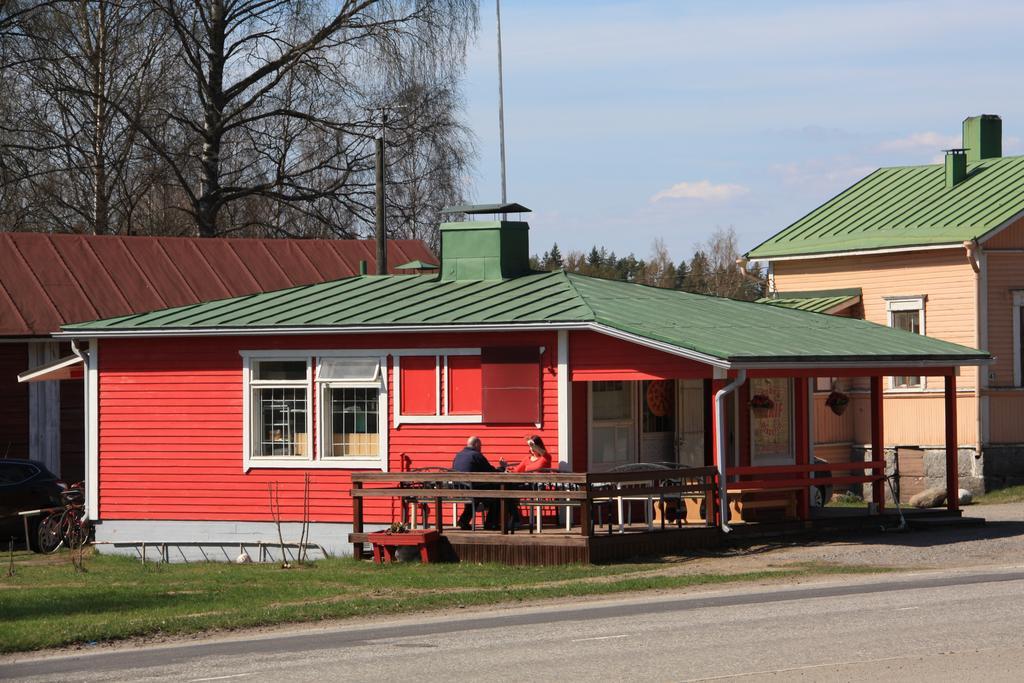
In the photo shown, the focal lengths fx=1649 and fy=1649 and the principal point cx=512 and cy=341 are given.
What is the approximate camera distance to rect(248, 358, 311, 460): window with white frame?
2528cm

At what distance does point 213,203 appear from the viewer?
1700 inches

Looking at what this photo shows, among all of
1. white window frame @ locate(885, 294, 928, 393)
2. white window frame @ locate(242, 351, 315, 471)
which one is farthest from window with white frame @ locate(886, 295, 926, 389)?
white window frame @ locate(242, 351, 315, 471)

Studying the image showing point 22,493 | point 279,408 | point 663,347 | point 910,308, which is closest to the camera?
point 663,347

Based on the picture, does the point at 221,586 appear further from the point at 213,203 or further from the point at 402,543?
the point at 213,203

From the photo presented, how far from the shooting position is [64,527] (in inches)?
1086

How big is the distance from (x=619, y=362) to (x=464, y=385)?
99.6 inches

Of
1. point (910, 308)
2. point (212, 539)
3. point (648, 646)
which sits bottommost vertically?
point (648, 646)

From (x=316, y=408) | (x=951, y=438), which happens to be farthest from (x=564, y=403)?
(x=951, y=438)

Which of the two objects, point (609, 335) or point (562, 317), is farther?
point (562, 317)

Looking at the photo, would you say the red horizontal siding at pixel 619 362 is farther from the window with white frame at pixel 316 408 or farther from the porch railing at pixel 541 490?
the window with white frame at pixel 316 408

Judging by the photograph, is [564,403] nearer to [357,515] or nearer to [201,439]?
[357,515]

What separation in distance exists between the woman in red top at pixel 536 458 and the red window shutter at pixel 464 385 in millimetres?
1226

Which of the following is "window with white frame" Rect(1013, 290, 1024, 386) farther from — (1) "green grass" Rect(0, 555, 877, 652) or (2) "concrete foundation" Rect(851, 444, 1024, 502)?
(1) "green grass" Rect(0, 555, 877, 652)

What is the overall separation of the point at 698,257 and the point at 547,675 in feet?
372
